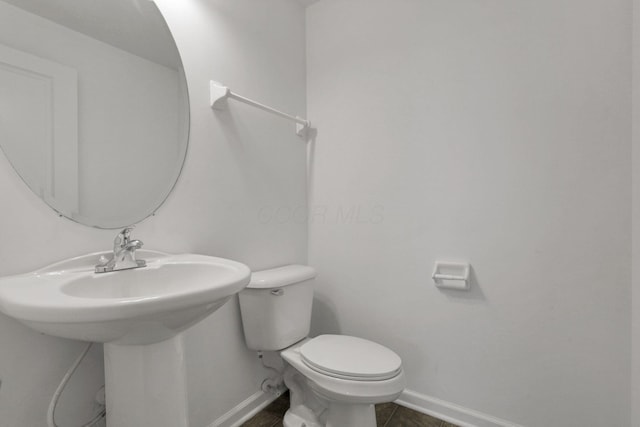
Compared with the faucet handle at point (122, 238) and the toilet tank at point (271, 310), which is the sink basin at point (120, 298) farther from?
the toilet tank at point (271, 310)

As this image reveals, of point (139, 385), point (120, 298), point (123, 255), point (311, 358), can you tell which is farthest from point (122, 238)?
point (311, 358)

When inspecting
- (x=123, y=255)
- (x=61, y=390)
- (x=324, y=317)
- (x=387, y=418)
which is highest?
(x=123, y=255)

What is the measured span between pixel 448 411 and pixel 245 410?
3.12 ft

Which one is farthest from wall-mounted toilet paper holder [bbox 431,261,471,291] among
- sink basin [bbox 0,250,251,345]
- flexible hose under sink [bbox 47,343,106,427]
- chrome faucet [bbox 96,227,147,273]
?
flexible hose under sink [bbox 47,343,106,427]

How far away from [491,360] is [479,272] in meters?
0.38

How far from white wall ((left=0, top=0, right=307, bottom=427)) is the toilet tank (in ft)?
0.30

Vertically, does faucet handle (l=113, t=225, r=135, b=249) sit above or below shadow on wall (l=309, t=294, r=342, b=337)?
above

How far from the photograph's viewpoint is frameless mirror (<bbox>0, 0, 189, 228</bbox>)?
0.82 meters

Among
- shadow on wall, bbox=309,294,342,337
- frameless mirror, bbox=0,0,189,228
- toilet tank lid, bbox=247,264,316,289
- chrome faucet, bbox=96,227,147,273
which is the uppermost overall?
frameless mirror, bbox=0,0,189,228

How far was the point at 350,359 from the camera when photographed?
1.15 meters

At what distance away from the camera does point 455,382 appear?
4.47ft

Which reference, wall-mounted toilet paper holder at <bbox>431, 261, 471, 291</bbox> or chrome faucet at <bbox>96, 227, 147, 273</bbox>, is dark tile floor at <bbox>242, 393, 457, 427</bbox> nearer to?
wall-mounted toilet paper holder at <bbox>431, 261, 471, 291</bbox>

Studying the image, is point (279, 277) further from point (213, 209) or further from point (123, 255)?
point (123, 255)

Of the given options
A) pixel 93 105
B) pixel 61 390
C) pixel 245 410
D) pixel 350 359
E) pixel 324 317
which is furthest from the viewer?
pixel 324 317
